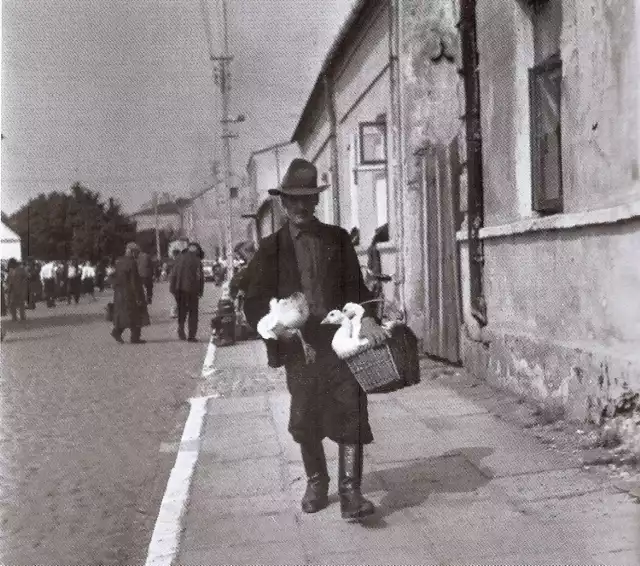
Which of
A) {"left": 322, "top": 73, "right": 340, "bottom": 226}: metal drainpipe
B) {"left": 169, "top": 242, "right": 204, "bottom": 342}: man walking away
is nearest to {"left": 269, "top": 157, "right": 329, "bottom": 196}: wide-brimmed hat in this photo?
{"left": 169, "top": 242, "right": 204, "bottom": 342}: man walking away

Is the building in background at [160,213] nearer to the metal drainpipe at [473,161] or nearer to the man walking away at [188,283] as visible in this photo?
the man walking away at [188,283]

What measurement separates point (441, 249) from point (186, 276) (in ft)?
21.2

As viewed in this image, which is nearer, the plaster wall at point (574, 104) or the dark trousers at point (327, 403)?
the dark trousers at point (327, 403)

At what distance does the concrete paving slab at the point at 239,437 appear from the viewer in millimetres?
6672

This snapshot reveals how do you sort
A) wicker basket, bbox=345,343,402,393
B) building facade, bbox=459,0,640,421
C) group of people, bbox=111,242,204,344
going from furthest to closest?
group of people, bbox=111,242,204,344
building facade, bbox=459,0,640,421
wicker basket, bbox=345,343,402,393

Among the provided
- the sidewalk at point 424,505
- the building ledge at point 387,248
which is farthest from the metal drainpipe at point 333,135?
the sidewalk at point 424,505

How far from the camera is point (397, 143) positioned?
12.2m

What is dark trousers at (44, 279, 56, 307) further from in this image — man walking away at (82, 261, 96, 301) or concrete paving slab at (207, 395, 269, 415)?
concrete paving slab at (207, 395, 269, 415)

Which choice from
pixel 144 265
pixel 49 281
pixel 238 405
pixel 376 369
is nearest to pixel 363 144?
pixel 238 405

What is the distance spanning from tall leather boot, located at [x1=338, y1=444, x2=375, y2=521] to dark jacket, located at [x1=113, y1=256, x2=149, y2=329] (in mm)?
12184

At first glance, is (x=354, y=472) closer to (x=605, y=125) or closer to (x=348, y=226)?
(x=605, y=125)

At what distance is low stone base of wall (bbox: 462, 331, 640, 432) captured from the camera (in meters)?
5.84

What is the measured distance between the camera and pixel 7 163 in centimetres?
537

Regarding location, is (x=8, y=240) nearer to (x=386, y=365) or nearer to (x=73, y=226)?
(x=73, y=226)
